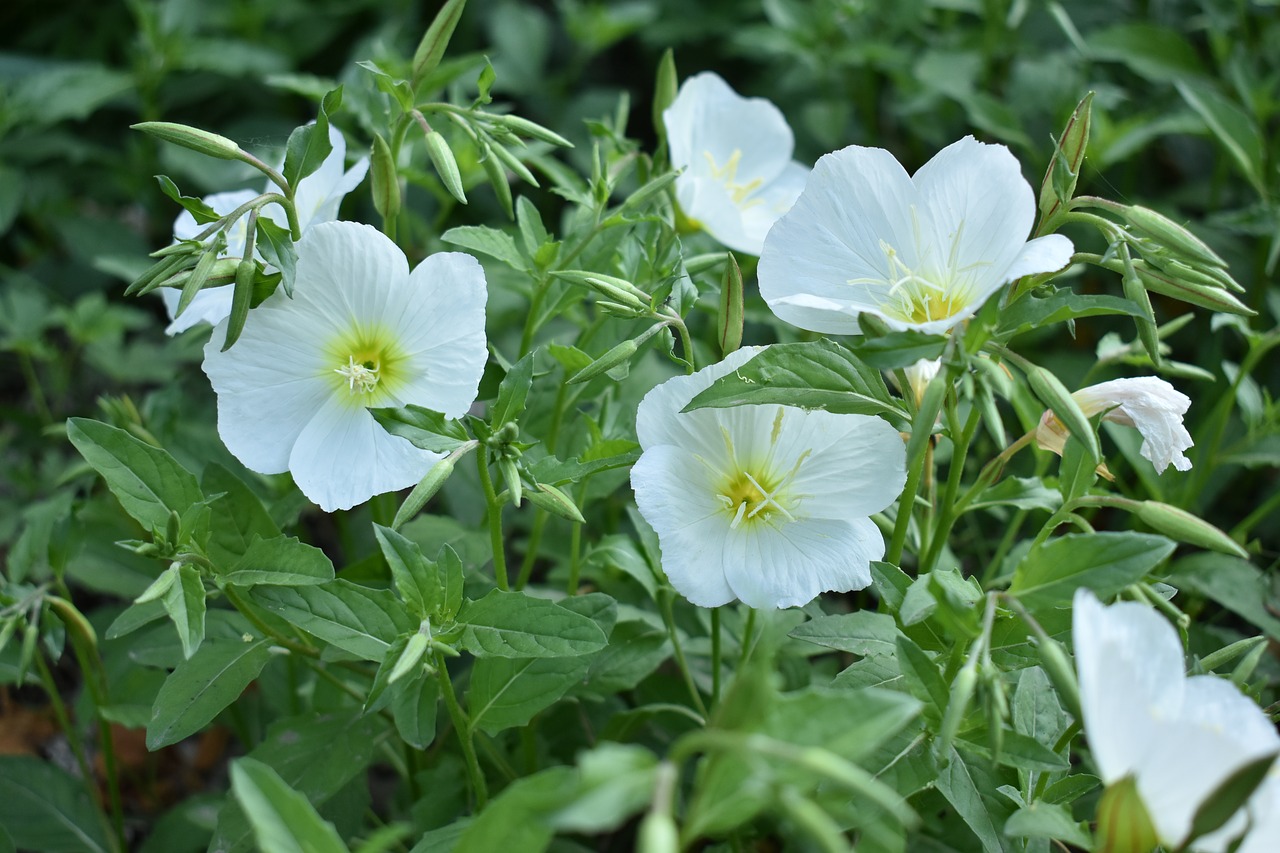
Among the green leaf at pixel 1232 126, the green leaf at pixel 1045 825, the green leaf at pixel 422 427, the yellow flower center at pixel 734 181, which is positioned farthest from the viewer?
the green leaf at pixel 1232 126

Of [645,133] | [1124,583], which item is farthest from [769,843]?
[645,133]

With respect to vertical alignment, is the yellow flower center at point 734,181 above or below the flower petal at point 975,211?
below

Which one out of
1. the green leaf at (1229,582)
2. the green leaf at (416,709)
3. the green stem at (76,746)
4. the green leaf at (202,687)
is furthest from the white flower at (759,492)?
the green stem at (76,746)

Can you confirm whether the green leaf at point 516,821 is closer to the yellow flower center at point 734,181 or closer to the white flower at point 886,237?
the white flower at point 886,237

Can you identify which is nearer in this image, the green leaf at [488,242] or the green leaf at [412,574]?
the green leaf at [412,574]

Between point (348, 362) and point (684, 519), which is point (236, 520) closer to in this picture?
point (348, 362)

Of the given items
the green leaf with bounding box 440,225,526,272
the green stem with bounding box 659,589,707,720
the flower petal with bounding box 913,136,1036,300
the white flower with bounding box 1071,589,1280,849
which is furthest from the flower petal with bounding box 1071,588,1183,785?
the green leaf with bounding box 440,225,526,272
